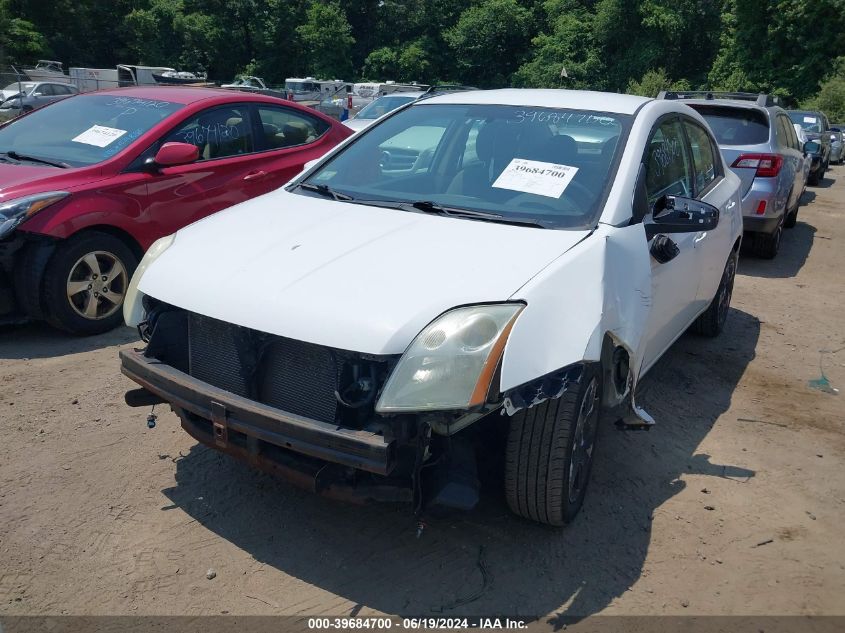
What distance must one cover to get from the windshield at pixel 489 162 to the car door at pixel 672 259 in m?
0.30

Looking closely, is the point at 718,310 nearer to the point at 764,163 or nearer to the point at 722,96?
the point at 764,163

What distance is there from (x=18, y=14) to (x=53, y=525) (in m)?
59.7

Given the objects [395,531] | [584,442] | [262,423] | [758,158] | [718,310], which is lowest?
[395,531]

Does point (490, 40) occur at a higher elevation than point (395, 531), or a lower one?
higher

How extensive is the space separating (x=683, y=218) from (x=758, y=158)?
208 inches

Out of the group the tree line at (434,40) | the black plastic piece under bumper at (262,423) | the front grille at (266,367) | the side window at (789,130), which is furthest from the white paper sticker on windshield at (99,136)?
the tree line at (434,40)

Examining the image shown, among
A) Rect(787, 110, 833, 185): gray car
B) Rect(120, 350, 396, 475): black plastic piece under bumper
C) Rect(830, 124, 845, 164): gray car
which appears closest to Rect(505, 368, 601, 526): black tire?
Rect(120, 350, 396, 475): black plastic piece under bumper

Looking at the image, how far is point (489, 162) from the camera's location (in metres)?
3.81

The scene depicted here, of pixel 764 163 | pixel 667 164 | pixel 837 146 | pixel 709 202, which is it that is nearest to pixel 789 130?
pixel 764 163

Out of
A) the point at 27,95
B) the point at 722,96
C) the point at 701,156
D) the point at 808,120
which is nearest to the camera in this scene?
the point at 701,156

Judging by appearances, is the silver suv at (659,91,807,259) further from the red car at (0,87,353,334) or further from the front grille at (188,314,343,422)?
the front grille at (188,314,343,422)

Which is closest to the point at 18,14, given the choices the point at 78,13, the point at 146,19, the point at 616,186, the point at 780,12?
the point at 78,13

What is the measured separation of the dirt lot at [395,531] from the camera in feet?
9.13

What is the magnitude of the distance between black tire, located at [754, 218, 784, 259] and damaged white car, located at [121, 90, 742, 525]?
5263mm
